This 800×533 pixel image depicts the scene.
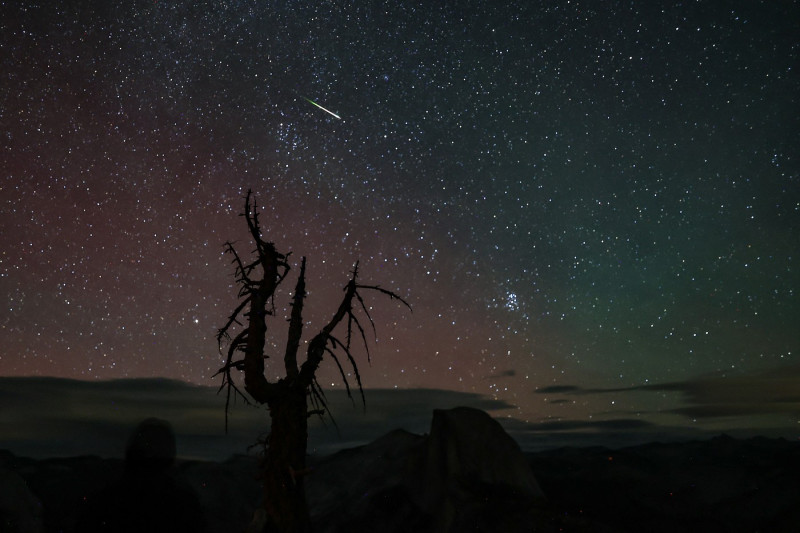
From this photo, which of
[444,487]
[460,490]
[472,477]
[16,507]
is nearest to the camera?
[16,507]

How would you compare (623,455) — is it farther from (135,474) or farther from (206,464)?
(135,474)

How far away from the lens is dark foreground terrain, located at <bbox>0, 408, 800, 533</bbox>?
23.7 m

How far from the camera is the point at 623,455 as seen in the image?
401 ft

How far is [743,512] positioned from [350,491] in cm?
5750

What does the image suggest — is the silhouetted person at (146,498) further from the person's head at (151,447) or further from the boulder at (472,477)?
the boulder at (472,477)

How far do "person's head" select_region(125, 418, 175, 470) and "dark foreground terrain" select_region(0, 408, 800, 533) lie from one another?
598 mm

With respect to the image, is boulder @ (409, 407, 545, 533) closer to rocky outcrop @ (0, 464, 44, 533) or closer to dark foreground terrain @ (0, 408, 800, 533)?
dark foreground terrain @ (0, 408, 800, 533)

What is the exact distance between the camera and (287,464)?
8219 millimetres

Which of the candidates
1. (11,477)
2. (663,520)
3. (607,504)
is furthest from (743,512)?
(11,477)

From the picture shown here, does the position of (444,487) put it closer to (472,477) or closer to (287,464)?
(472,477)

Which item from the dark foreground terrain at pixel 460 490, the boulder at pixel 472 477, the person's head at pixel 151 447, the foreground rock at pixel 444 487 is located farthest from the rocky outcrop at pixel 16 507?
the boulder at pixel 472 477

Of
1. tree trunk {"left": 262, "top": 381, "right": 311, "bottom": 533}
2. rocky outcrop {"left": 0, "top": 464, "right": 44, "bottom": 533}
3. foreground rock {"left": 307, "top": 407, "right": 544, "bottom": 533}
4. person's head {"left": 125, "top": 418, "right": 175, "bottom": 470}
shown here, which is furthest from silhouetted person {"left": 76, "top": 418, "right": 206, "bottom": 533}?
rocky outcrop {"left": 0, "top": 464, "right": 44, "bottom": 533}

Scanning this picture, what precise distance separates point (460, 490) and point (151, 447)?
18743 mm

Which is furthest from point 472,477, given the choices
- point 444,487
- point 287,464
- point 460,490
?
point 287,464
